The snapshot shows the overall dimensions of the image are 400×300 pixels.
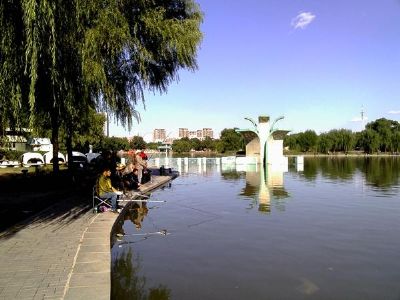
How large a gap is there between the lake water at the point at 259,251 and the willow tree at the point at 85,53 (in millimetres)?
3519

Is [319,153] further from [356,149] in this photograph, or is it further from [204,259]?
[204,259]

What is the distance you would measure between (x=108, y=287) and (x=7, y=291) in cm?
132

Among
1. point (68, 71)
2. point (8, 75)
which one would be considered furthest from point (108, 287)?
point (68, 71)

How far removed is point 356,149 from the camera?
132m

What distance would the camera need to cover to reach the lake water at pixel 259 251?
264 inches

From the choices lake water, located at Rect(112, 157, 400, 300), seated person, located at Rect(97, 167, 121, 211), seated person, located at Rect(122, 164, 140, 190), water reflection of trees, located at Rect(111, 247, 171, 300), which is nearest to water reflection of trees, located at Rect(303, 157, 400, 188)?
lake water, located at Rect(112, 157, 400, 300)

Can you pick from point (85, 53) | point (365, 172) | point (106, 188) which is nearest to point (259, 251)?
point (106, 188)

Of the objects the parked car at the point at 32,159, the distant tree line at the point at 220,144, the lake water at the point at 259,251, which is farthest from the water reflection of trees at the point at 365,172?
the distant tree line at the point at 220,144

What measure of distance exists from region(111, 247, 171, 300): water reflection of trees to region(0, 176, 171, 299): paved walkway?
0.41m

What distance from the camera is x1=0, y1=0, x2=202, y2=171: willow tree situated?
782cm

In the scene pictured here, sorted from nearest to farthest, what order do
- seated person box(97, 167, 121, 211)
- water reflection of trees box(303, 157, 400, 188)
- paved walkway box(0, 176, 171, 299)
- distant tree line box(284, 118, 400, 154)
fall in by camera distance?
paved walkway box(0, 176, 171, 299) → seated person box(97, 167, 121, 211) → water reflection of trees box(303, 157, 400, 188) → distant tree line box(284, 118, 400, 154)

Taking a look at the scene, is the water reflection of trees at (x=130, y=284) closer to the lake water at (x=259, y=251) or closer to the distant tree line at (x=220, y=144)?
the lake water at (x=259, y=251)

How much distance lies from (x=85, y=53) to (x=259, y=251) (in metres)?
7.60

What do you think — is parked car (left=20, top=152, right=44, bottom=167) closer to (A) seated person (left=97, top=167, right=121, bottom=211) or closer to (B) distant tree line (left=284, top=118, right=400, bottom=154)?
(A) seated person (left=97, top=167, right=121, bottom=211)
